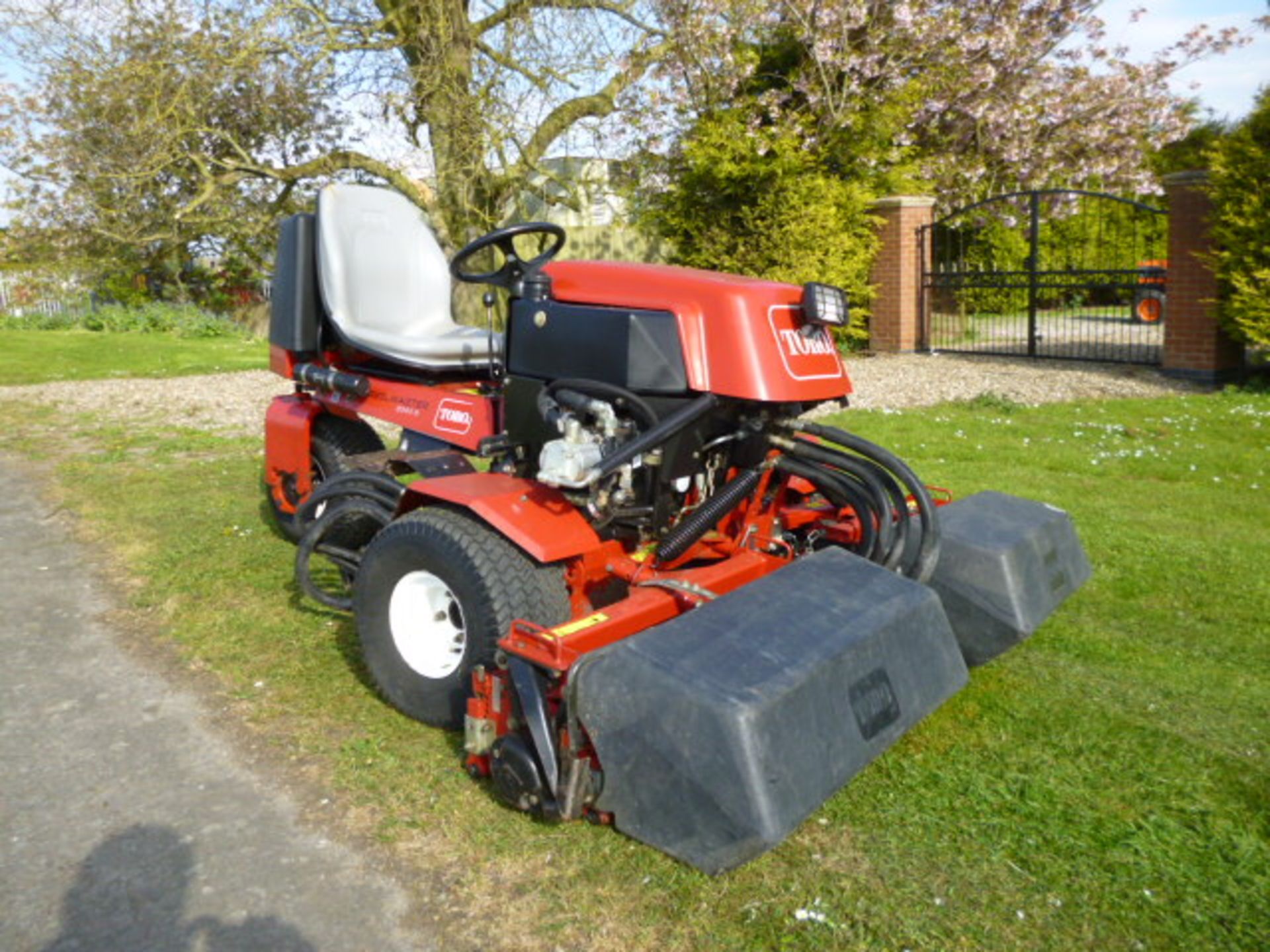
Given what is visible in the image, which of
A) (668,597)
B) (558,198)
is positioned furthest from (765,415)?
(558,198)

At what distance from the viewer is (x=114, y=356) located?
14711mm

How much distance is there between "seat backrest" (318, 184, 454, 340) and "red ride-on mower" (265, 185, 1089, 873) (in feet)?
1.34

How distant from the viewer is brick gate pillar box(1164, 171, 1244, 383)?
10.4 m

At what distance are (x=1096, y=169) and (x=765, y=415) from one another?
1609 cm

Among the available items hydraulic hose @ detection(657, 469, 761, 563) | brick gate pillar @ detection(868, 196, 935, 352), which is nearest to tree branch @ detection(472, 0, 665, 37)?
brick gate pillar @ detection(868, 196, 935, 352)

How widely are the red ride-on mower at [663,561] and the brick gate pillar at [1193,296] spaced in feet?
25.9

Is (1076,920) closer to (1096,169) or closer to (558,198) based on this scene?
(558,198)

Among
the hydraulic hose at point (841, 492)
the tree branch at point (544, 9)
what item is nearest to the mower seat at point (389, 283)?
the hydraulic hose at point (841, 492)

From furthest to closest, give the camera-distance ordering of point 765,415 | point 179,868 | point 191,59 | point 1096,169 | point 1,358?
point 1096,169
point 1,358
point 191,59
point 765,415
point 179,868

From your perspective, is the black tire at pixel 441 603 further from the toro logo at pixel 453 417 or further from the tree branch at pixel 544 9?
the tree branch at pixel 544 9

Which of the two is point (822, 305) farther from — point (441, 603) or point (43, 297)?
point (43, 297)

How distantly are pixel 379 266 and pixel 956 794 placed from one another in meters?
3.30

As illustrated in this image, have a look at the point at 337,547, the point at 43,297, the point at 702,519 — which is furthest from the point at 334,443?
the point at 43,297

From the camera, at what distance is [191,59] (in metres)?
11.7
